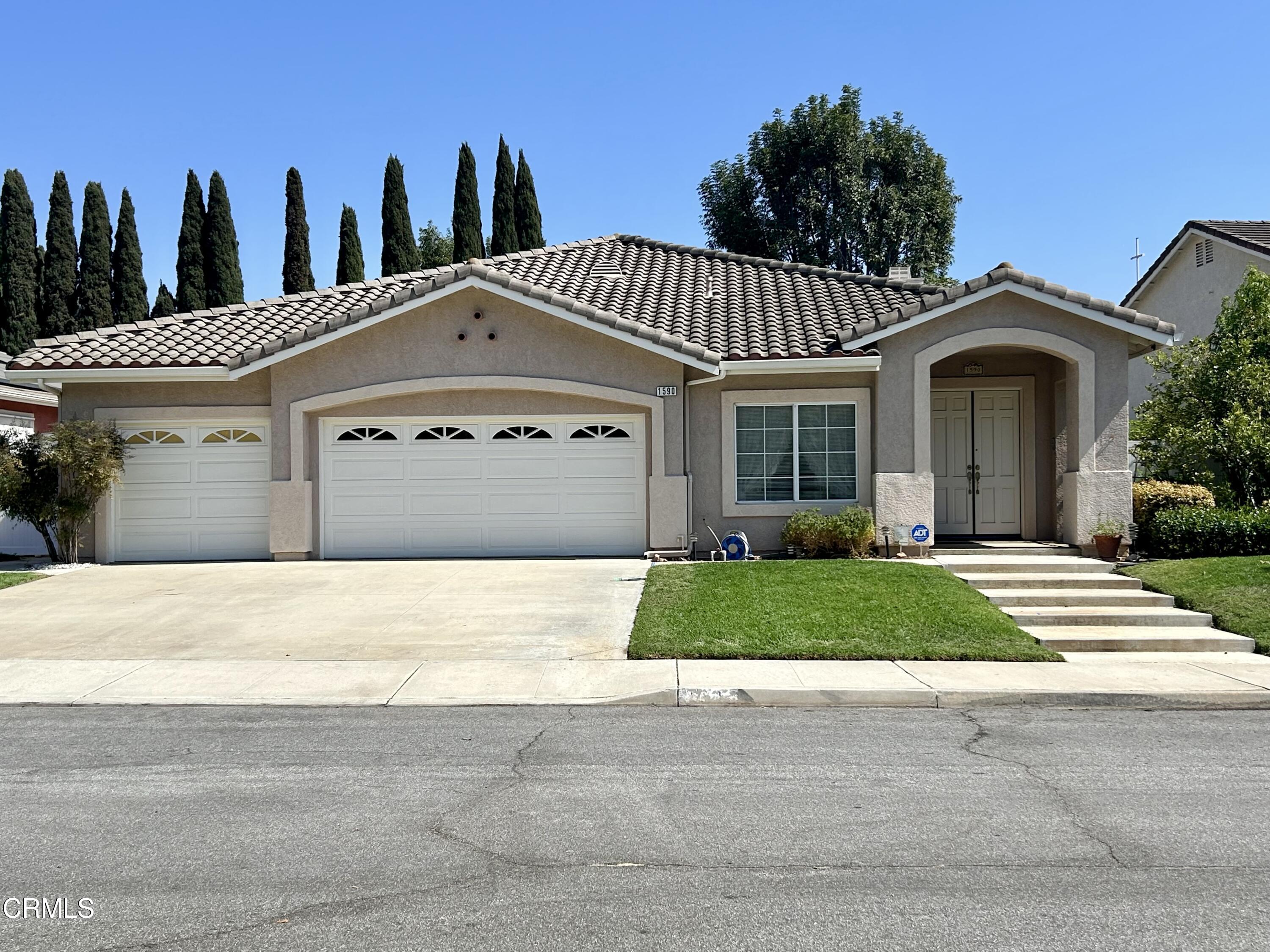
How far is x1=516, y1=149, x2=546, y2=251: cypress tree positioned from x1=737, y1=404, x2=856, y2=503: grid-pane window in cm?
2257

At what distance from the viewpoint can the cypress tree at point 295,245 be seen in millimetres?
34625

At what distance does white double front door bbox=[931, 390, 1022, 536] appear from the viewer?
51.9 ft

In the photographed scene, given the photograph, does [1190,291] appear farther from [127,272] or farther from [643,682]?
[127,272]

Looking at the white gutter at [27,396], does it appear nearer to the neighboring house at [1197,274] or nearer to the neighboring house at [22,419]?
the neighboring house at [22,419]

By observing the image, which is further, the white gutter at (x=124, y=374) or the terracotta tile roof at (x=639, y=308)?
the white gutter at (x=124, y=374)

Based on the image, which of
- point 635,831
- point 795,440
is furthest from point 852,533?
point 635,831

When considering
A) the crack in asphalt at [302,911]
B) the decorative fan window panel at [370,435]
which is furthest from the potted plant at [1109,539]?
the crack in asphalt at [302,911]

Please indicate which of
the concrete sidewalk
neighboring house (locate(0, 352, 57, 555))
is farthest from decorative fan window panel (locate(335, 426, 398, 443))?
the concrete sidewalk

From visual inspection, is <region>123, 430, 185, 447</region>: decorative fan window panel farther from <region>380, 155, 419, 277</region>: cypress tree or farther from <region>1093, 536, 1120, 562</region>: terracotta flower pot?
<region>380, 155, 419, 277</region>: cypress tree

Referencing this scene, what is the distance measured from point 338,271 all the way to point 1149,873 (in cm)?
3444

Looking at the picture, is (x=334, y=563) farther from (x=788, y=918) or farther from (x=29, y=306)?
(x=29, y=306)

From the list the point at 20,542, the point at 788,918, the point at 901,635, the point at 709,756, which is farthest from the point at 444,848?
the point at 20,542

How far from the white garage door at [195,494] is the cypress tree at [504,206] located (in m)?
21.3

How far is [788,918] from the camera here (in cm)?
400
